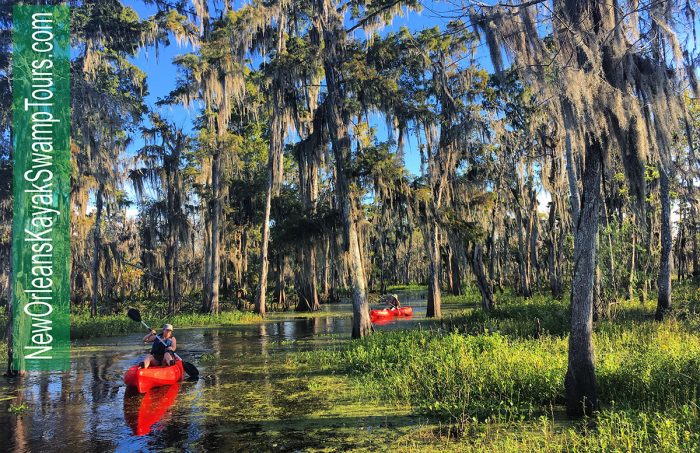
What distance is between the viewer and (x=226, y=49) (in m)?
25.0

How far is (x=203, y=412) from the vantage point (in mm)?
8750

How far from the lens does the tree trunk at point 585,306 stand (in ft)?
21.9

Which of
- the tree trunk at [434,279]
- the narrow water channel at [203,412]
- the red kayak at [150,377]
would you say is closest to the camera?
the narrow water channel at [203,412]

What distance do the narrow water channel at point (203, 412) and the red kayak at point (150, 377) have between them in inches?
8.8

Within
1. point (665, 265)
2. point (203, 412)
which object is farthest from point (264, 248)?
point (203, 412)

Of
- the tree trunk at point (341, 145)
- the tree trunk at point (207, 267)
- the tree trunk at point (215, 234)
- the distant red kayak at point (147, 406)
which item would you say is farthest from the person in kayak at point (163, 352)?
the tree trunk at point (207, 267)

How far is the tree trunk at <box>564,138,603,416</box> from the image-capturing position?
6.67 m

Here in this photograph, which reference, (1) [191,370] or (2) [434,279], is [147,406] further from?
(2) [434,279]

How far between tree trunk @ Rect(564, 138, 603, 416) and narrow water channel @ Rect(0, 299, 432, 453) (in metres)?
2.38

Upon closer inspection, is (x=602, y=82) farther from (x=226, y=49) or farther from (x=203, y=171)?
(x=203, y=171)

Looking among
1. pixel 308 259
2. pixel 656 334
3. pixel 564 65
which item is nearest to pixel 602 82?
pixel 564 65

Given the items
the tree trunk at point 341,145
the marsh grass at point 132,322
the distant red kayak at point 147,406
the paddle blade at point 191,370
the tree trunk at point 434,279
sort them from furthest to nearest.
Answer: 1. the tree trunk at point 434,279
2. the marsh grass at point 132,322
3. the tree trunk at point 341,145
4. the paddle blade at point 191,370
5. the distant red kayak at point 147,406

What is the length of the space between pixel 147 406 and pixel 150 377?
130cm

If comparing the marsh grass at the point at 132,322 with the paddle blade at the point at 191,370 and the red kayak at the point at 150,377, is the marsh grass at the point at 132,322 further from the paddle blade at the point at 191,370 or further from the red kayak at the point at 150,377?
the red kayak at the point at 150,377
